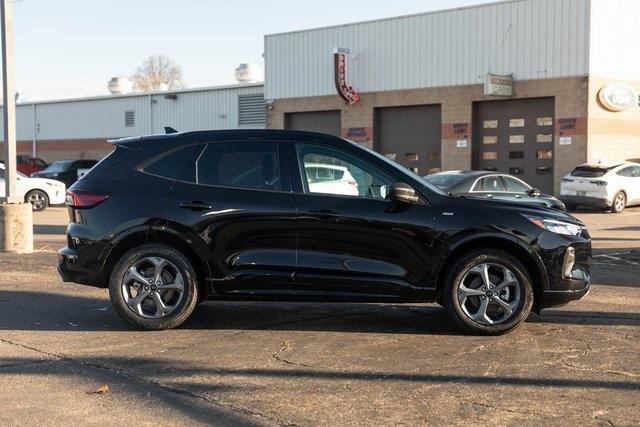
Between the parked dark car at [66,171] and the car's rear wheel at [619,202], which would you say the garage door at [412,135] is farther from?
the parked dark car at [66,171]

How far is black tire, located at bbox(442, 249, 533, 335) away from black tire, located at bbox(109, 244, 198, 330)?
2296 mm

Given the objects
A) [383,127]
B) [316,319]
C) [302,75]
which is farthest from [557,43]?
[316,319]

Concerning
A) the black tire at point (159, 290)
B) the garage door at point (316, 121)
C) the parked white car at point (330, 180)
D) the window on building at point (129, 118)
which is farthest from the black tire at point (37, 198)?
the window on building at point (129, 118)

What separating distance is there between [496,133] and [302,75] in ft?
31.6

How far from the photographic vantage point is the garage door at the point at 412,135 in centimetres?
3045

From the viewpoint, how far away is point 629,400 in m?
4.95

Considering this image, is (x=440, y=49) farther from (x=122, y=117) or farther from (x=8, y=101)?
(x=122, y=117)

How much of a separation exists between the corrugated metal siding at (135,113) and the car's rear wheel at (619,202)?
65.0 ft

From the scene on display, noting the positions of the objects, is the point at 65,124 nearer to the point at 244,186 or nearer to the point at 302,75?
the point at 302,75

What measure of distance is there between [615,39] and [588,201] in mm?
7659

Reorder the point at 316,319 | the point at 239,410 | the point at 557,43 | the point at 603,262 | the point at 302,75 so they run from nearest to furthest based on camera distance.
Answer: the point at 239,410, the point at 316,319, the point at 603,262, the point at 557,43, the point at 302,75

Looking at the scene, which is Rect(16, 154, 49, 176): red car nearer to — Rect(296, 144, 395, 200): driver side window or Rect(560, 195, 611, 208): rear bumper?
Rect(560, 195, 611, 208): rear bumper

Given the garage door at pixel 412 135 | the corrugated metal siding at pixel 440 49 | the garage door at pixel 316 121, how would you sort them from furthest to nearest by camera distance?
the garage door at pixel 316 121
the garage door at pixel 412 135
the corrugated metal siding at pixel 440 49

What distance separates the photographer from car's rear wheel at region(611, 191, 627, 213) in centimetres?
2289
